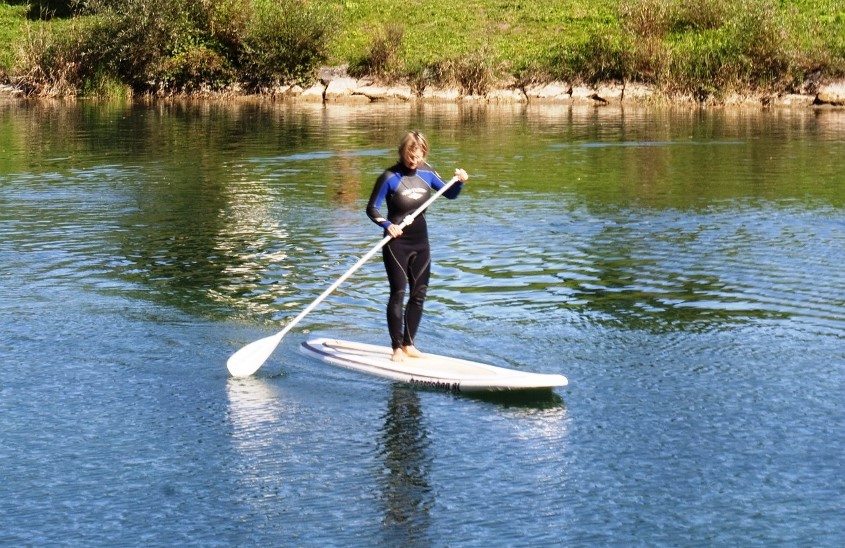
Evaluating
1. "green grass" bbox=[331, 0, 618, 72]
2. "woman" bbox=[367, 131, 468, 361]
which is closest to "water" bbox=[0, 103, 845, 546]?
"woman" bbox=[367, 131, 468, 361]

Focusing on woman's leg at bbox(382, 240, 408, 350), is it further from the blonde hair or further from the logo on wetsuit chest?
the blonde hair

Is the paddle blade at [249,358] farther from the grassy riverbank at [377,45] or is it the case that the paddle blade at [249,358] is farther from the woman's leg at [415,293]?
the grassy riverbank at [377,45]

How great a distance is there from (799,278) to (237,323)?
6.68 m

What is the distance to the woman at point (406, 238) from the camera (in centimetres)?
1129

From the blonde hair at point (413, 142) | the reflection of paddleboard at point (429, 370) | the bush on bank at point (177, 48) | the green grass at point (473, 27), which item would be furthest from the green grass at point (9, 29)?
the blonde hair at point (413, 142)

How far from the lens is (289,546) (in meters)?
7.58

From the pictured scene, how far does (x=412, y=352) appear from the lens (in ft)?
37.4

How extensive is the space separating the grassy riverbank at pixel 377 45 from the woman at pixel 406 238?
3804 cm

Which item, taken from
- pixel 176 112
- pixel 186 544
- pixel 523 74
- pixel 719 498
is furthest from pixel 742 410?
pixel 523 74

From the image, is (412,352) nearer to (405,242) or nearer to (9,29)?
(405,242)

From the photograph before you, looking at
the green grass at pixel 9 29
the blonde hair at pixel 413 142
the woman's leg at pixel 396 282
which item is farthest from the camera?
the green grass at pixel 9 29

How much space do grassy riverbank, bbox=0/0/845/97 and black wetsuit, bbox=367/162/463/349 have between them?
125 ft

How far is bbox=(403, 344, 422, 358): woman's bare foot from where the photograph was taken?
11406 millimetres

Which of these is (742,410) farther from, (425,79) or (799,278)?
(425,79)
